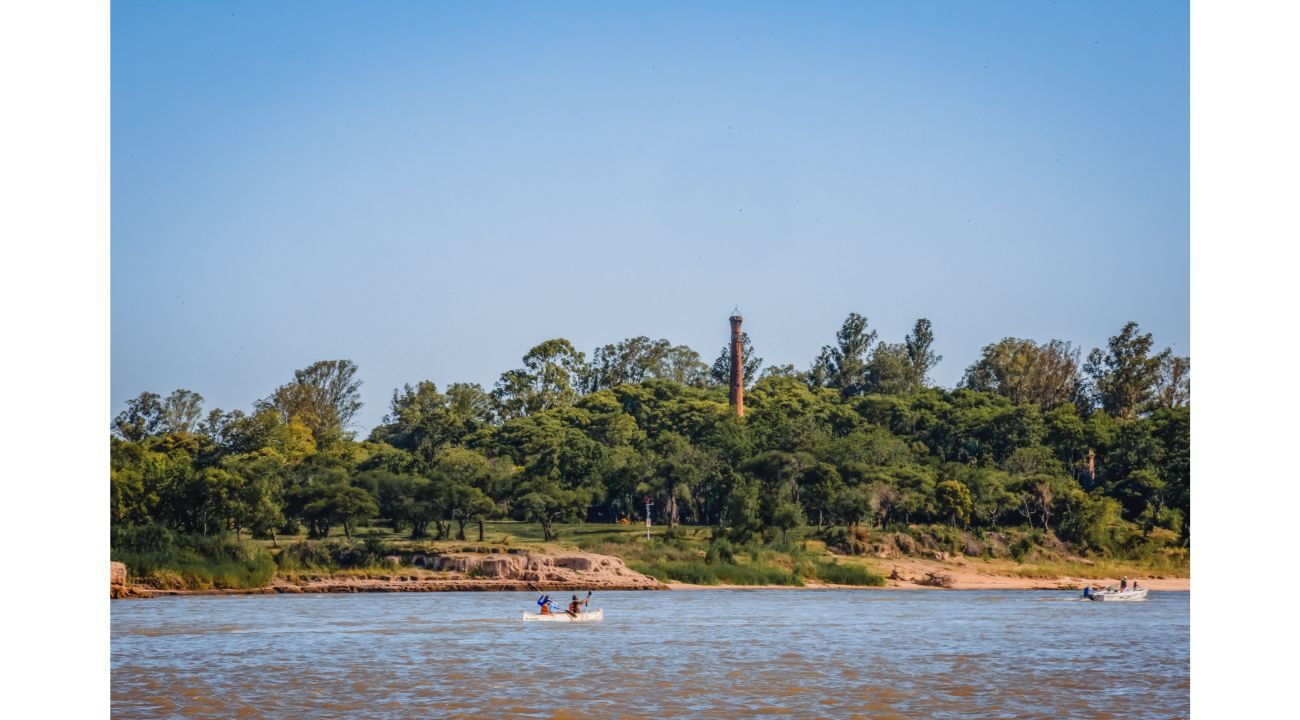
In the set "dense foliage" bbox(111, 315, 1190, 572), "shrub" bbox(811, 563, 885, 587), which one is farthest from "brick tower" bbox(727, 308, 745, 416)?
"shrub" bbox(811, 563, 885, 587)

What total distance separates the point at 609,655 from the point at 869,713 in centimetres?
1140

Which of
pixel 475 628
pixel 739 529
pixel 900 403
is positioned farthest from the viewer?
pixel 900 403

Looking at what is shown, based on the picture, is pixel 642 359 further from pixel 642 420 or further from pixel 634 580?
pixel 634 580

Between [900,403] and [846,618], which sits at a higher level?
[900,403]

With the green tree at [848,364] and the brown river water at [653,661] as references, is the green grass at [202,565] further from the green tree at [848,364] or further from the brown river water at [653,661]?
the green tree at [848,364]

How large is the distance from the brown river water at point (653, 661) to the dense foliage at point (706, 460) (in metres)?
16.7

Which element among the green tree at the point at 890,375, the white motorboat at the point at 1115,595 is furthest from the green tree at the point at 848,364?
the white motorboat at the point at 1115,595

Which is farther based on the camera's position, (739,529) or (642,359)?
(642,359)

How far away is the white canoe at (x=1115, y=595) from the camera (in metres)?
58.0

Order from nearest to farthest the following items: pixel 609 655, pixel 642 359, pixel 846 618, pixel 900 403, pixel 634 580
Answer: pixel 609 655, pixel 846 618, pixel 634 580, pixel 900 403, pixel 642 359

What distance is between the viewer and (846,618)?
4659cm

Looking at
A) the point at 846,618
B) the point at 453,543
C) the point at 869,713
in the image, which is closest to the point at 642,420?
the point at 453,543

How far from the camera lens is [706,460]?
273 ft

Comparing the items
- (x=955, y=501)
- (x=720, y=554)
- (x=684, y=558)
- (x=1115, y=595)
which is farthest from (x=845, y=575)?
(x=1115, y=595)
